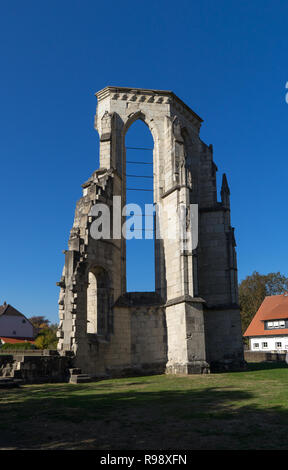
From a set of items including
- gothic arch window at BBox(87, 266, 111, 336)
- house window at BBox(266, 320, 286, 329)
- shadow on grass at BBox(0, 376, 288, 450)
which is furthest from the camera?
house window at BBox(266, 320, 286, 329)

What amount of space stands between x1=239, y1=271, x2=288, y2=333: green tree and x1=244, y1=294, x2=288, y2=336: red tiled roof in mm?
4192

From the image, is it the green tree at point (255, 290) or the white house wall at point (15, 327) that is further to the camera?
the white house wall at point (15, 327)

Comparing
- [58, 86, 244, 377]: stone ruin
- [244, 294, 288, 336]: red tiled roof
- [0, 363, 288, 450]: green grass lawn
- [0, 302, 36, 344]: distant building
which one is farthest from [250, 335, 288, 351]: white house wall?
[0, 363, 288, 450]: green grass lawn

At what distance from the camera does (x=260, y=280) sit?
48812 mm

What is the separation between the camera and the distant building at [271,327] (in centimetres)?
3988

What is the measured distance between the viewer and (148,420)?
6434 millimetres

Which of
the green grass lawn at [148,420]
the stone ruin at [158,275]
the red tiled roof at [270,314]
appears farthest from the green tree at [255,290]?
the green grass lawn at [148,420]

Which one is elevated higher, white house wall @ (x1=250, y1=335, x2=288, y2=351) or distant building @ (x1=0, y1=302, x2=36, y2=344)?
distant building @ (x1=0, y1=302, x2=36, y2=344)

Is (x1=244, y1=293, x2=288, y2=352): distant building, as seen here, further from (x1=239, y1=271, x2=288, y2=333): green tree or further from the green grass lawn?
the green grass lawn

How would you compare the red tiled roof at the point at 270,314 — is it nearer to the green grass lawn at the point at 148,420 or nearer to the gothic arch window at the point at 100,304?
the gothic arch window at the point at 100,304

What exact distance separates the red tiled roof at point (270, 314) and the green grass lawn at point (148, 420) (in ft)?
104

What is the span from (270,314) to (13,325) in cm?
3568

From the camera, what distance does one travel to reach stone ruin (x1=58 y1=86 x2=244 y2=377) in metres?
15.6

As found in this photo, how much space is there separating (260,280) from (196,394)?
41.3 metres
